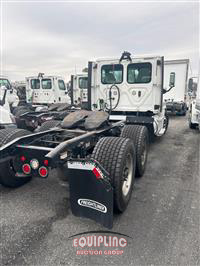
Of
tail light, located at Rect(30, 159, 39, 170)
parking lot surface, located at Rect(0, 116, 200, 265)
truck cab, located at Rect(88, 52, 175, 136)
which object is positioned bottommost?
parking lot surface, located at Rect(0, 116, 200, 265)

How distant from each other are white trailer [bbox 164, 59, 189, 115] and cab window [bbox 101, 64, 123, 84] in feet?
24.3

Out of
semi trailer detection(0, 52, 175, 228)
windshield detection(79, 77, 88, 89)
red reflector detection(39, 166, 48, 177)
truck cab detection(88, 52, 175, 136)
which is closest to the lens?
semi trailer detection(0, 52, 175, 228)

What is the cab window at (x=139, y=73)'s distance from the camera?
17.7 feet

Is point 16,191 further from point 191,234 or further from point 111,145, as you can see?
point 191,234

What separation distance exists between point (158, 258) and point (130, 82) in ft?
15.0

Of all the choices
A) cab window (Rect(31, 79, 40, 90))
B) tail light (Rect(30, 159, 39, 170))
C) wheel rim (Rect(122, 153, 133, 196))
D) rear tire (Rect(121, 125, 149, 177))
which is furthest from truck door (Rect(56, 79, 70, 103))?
tail light (Rect(30, 159, 39, 170))

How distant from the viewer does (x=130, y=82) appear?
5.66 m

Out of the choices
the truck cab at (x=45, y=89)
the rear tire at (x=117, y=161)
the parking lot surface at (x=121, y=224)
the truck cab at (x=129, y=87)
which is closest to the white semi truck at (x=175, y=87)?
the truck cab at (x=45, y=89)

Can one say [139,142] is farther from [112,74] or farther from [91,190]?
[112,74]

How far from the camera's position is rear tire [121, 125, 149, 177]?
12.5 ft

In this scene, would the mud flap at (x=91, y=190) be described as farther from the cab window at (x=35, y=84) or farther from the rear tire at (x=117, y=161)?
the cab window at (x=35, y=84)

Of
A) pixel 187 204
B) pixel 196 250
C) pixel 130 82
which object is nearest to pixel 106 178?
pixel 196 250

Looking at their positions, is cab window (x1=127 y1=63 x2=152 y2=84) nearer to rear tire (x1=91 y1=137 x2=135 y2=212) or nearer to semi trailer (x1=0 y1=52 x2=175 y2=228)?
semi trailer (x1=0 y1=52 x2=175 y2=228)

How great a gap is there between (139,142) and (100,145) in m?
1.37
